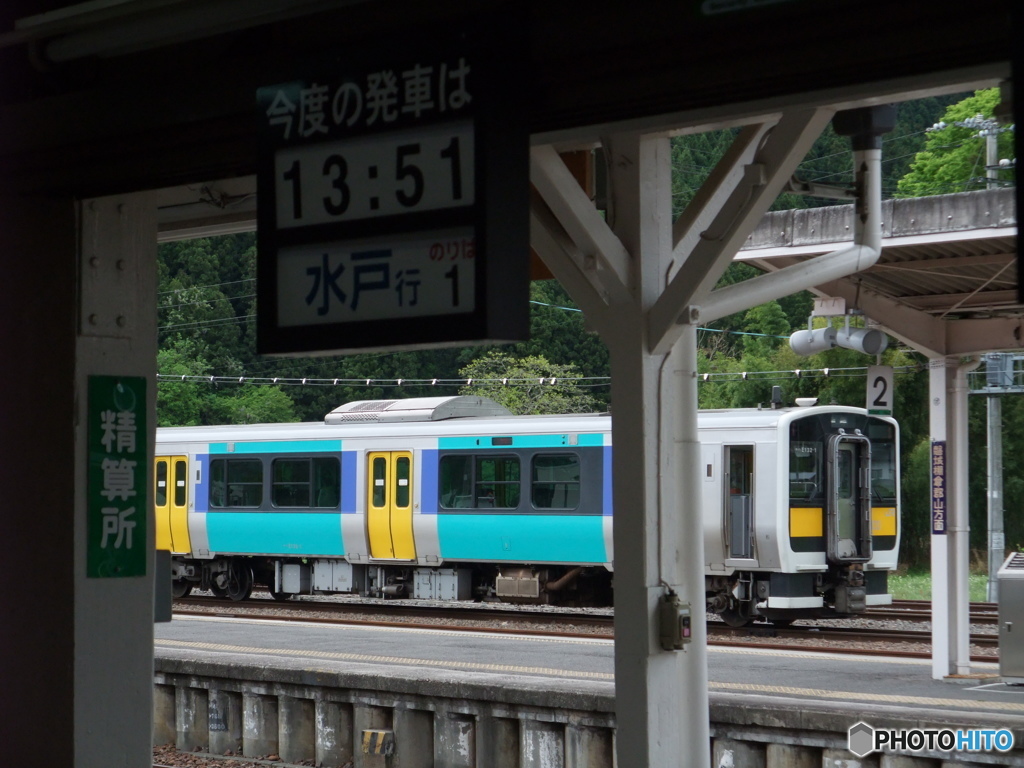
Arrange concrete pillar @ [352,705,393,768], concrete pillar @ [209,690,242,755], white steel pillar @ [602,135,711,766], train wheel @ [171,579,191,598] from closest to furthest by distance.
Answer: white steel pillar @ [602,135,711,766] → concrete pillar @ [352,705,393,768] → concrete pillar @ [209,690,242,755] → train wheel @ [171,579,191,598]

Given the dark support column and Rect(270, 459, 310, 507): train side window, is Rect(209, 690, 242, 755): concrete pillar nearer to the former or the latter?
the dark support column

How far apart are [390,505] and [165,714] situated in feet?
25.3

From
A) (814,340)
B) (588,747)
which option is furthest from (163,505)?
(588,747)

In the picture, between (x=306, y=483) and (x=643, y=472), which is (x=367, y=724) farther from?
(x=306, y=483)

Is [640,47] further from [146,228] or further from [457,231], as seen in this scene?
[146,228]

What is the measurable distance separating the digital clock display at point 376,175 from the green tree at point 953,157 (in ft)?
114

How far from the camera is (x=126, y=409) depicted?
5164 mm

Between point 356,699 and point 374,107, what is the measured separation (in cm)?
657

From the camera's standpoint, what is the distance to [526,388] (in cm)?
4003

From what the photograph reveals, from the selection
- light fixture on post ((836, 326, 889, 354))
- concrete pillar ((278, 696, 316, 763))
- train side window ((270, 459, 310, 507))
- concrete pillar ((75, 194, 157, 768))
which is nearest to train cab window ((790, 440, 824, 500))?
light fixture on post ((836, 326, 889, 354))

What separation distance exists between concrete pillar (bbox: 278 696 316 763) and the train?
5.97 m

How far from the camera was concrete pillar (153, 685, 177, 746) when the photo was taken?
35.1 feet

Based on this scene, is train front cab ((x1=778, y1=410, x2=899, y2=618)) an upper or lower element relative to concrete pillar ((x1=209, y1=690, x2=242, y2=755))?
upper

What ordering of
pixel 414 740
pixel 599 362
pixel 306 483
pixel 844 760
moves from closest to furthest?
pixel 844 760 < pixel 414 740 < pixel 306 483 < pixel 599 362
